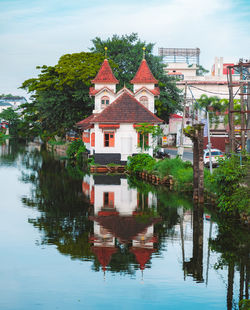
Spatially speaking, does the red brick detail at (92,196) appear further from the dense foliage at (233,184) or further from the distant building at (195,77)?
the distant building at (195,77)

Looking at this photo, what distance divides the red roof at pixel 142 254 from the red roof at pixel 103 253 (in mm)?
750

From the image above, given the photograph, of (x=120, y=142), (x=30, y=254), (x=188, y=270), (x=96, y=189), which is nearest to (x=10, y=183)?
(x=96, y=189)

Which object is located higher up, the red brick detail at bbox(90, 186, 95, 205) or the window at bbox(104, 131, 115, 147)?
the window at bbox(104, 131, 115, 147)

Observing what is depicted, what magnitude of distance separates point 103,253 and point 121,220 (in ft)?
20.0

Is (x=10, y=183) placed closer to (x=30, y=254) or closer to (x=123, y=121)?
(x=123, y=121)

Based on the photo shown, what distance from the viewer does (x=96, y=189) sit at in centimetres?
3391

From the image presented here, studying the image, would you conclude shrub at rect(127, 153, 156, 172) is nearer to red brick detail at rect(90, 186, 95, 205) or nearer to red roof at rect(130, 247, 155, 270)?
red brick detail at rect(90, 186, 95, 205)

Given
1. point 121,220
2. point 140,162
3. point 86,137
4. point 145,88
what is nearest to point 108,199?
point 121,220

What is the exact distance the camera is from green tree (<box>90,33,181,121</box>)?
6166 cm

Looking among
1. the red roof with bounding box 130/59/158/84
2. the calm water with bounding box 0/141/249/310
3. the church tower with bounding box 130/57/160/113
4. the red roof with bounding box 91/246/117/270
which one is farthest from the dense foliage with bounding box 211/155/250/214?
the red roof with bounding box 130/59/158/84

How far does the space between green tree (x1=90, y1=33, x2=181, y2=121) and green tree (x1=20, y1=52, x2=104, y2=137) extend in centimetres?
277

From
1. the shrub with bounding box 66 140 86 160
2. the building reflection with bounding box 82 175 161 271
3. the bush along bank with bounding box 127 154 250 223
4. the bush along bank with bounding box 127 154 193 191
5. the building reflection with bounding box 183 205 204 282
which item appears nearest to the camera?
the building reflection with bounding box 183 205 204 282

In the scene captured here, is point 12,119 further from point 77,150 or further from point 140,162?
point 140,162

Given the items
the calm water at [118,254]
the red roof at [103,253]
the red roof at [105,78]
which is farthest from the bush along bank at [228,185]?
the red roof at [105,78]
